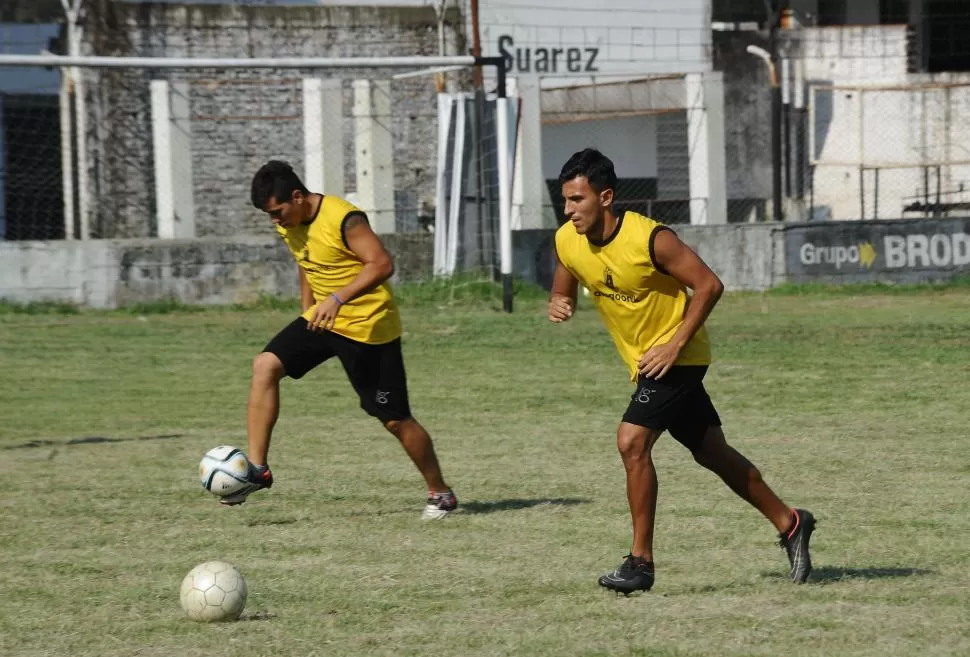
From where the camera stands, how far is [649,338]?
6.37 metres

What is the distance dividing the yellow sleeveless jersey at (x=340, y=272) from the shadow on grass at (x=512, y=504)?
0.99m

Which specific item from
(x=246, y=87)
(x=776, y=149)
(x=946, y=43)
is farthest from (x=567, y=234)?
(x=946, y=43)

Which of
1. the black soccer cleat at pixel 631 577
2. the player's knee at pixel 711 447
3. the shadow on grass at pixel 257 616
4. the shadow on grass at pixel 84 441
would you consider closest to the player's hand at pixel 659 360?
the player's knee at pixel 711 447

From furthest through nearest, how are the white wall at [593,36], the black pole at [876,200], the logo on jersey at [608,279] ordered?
the white wall at [593,36]
the black pole at [876,200]
the logo on jersey at [608,279]

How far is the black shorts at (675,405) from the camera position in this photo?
20.4 ft

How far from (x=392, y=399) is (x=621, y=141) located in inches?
728

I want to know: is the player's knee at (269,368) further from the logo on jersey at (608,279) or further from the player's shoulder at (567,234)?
the logo on jersey at (608,279)

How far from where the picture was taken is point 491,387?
1323 centimetres

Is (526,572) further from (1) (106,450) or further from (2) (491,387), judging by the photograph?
(2) (491,387)

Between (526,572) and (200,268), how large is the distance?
44.7 feet

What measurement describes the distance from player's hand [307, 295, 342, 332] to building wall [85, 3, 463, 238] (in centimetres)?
1690

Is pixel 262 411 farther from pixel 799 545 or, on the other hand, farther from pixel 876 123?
pixel 876 123

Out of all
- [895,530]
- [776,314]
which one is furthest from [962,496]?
[776,314]

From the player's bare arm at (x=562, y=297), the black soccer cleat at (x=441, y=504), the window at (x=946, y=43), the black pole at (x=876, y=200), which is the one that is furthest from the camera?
the window at (x=946, y=43)
